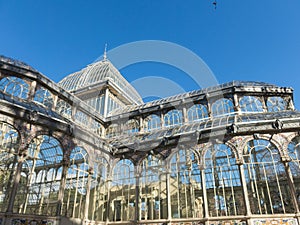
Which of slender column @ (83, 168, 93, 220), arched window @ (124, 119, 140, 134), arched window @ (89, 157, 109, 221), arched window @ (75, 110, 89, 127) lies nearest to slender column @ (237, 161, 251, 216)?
arched window @ (89, 157, 109, 221)

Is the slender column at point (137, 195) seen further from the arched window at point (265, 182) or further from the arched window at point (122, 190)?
the arched window at point (265, 182)

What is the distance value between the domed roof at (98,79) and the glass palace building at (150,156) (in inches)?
245

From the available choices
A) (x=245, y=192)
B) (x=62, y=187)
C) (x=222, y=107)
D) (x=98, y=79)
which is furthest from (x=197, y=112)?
(x=62, y=187)

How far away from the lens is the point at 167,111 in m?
25.6

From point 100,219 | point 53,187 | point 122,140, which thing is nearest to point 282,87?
point 122,140

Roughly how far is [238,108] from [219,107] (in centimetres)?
189

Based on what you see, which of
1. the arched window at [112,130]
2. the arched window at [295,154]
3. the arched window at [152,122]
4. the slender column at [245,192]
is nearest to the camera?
the slender column at [245,192]

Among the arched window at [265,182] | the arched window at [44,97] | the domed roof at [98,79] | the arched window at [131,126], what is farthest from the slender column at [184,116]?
the arched window at [44,97]

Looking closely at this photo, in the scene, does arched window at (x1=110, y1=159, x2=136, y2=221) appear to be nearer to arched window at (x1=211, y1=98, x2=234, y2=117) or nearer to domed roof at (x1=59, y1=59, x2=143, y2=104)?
arched window at (x1=211, y1=98, x2=234, y2=117)

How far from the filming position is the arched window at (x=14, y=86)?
20375mm

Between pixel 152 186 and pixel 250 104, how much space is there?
488 inches

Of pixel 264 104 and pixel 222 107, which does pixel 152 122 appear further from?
pixel 264 104

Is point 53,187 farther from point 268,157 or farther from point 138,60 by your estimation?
point 268,157

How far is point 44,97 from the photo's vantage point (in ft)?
72.9
